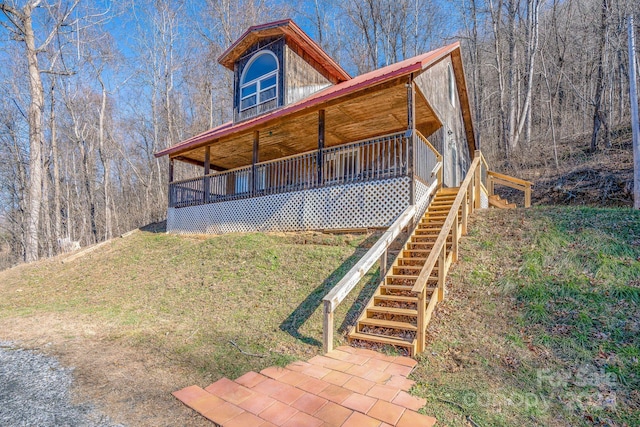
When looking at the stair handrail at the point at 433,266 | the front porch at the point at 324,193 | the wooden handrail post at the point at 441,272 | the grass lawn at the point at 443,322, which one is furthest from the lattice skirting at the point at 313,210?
the wooden handrail post at the point at 441,272

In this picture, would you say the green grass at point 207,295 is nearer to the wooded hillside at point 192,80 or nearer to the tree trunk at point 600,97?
the wooded hillside at point 192,80

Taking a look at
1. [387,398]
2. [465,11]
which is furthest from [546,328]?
[465,11]

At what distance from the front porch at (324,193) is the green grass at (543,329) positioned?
6.84ft

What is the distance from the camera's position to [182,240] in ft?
36.5

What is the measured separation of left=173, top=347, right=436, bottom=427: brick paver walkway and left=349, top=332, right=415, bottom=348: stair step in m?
0.16

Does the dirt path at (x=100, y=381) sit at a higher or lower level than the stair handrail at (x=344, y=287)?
lower

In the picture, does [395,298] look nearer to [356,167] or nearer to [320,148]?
[320,148]

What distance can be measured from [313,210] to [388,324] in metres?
4.89

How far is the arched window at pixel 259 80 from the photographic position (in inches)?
468

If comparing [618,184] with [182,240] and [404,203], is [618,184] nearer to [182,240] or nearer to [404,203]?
[404,203]

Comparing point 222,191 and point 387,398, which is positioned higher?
point 222,191

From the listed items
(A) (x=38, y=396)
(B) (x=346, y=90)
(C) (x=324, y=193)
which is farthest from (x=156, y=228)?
(A) (x=38, y=396)

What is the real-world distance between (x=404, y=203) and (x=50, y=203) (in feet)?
80.1

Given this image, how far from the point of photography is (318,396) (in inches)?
122
